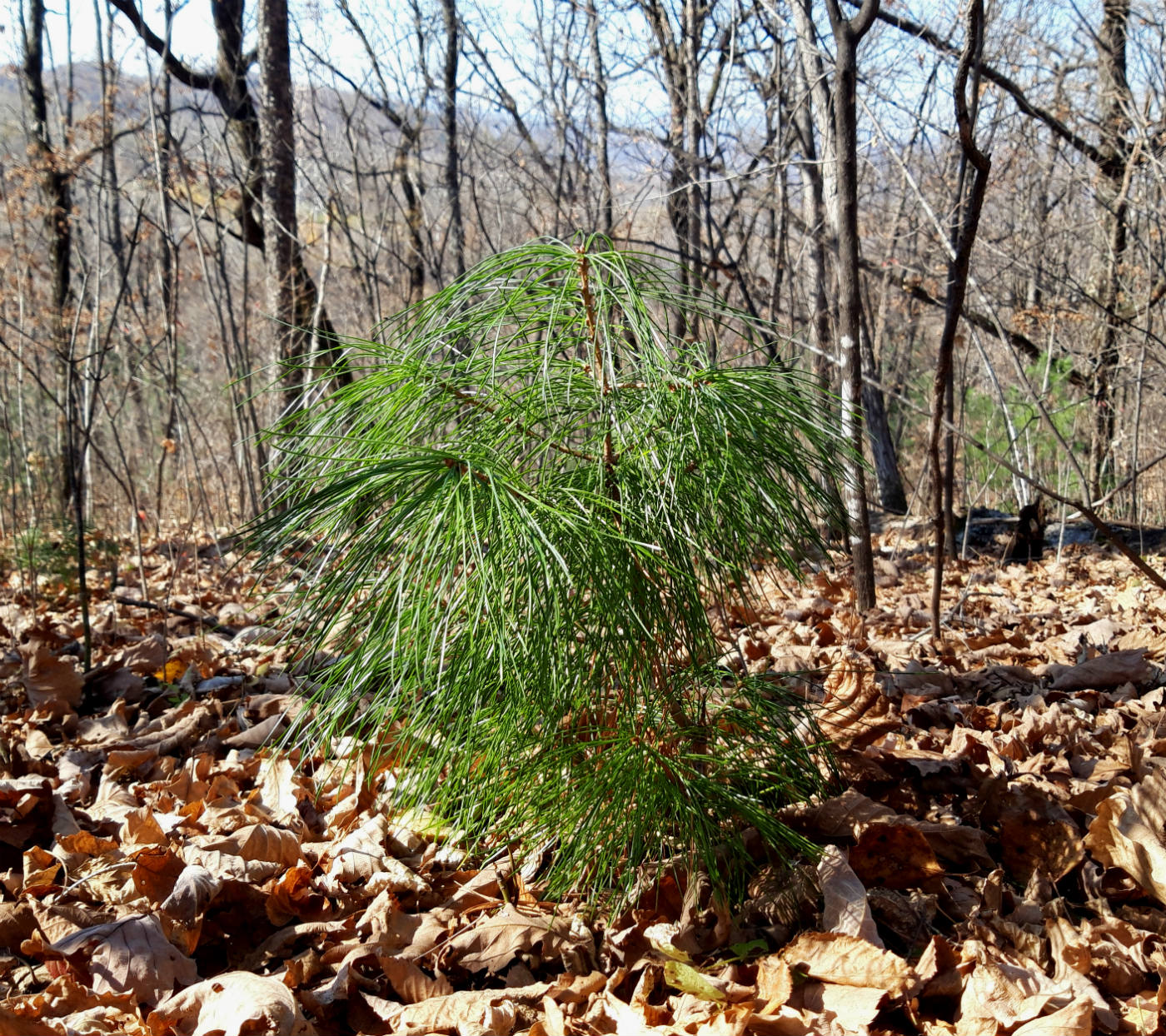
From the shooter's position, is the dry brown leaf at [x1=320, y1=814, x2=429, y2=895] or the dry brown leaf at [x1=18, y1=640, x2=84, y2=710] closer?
the dry brown leaf at [x1=320, y1=814, x2=429, y2=895]

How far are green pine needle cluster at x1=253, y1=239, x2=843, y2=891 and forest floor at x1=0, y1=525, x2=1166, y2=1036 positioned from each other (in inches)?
6.1

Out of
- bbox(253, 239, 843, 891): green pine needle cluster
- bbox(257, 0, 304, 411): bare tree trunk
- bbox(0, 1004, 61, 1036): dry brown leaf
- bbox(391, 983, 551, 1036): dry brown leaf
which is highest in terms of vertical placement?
bbox(257, 0, 304, 411): bare tree trunk

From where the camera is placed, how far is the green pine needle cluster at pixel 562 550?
1415mm

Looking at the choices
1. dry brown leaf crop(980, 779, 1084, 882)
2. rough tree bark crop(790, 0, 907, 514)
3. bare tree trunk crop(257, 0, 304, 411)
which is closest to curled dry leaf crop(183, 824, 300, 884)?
dry brown leaf crop(980, 779, 1084, 882)

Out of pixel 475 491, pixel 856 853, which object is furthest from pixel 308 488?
pixel 856 853

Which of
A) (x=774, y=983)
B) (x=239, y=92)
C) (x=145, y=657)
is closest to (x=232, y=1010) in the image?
(x=774, y=983)

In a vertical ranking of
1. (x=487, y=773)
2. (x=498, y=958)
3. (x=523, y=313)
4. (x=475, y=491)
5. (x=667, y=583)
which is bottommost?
(x=498, y=958)

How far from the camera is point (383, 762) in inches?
90.4

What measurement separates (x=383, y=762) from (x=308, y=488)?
985mm

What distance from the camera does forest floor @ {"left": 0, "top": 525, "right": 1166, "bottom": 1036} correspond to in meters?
1.44

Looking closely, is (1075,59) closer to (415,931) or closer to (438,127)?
(438,127)

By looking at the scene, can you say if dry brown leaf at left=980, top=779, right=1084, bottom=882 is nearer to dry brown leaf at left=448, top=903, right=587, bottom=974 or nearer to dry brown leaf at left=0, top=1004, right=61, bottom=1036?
dry brown leaf at left=448, top=903, right=587, bottom=974

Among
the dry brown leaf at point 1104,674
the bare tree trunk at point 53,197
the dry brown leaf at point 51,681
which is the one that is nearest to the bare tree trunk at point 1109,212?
the dry brown leaf at point 1104,674

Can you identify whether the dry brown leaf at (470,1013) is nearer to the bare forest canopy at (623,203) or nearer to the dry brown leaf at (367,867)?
the dry brown leaf at (367,867)
